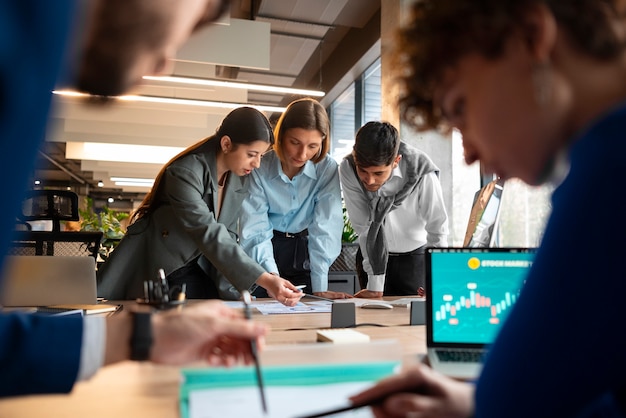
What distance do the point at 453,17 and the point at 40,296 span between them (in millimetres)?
1743

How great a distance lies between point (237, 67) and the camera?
20.5 feet

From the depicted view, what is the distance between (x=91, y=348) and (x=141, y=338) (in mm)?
80

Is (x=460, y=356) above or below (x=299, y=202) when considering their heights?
below

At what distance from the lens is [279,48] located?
271 inches

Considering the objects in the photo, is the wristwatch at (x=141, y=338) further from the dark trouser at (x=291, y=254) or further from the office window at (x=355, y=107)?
the office window at (x=355, y=107)

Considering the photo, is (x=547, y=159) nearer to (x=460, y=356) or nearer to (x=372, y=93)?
(x=460, y=356)

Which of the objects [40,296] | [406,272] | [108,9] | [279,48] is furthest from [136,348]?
[279,48]

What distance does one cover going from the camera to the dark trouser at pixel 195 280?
2119mm

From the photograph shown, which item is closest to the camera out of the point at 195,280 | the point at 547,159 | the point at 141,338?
the point at 547,159

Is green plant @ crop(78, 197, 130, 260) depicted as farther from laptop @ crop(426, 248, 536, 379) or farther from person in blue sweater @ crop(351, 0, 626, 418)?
person in blue sweater @ crop(351, 0, 626, 418)

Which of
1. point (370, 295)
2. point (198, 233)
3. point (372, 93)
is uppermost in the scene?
point (372, 93)

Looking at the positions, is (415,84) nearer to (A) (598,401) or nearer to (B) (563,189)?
(B) (563,189)

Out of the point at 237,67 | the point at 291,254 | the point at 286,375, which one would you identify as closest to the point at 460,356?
the point at 286,375

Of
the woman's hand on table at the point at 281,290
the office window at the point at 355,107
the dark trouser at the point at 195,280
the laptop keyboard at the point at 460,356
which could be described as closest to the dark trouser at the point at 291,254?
the dark trouser at the point at 195,280
